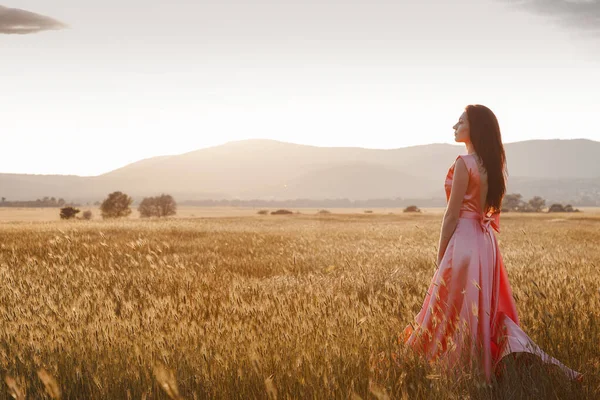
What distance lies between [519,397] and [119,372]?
8.87 ft

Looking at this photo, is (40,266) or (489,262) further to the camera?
(40,266)

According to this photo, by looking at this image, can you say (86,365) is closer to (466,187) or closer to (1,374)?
(1,374)

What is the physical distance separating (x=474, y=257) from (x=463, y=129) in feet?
3.65

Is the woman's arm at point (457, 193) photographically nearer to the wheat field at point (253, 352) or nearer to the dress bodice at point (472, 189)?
the dress bodice at point (472, 189)

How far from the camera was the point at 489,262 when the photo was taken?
4262 mm

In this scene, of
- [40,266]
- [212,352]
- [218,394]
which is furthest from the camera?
[40,266]

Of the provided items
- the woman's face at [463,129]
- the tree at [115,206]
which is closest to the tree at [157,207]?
the tree at [115,206]

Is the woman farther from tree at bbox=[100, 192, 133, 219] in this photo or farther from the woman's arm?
tree at bbox=[100, 192, 133, 219]

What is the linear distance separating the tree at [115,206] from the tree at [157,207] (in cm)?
1195

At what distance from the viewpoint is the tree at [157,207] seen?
9725 cm

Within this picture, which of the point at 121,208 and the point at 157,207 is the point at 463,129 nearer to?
the point at 121,208

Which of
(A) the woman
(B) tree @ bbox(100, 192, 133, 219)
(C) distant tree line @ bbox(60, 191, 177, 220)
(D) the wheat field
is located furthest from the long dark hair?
(B) tree @ bbox(100, 192, 133, 219)

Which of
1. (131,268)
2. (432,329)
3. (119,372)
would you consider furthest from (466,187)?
(131,268)

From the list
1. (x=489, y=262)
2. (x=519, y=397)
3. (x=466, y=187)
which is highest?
(x=466, y=187)
